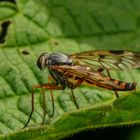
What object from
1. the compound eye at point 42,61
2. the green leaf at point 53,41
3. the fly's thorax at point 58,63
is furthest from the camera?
the fly's thorax at point 58,63

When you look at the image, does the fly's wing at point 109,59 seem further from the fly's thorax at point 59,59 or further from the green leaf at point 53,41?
the green leaf at point 53,41

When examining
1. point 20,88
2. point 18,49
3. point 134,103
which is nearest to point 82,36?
point 18,49

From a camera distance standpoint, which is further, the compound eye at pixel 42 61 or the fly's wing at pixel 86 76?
the compound eye at pixel 42 61

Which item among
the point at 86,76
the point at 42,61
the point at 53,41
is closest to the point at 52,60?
the point at 42,61

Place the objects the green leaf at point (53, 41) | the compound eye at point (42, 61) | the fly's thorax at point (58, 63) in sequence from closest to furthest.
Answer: the green leaf at point (53, 41)
the compound eye at point (42, 61)
the fly's thorax at point (58, 63)

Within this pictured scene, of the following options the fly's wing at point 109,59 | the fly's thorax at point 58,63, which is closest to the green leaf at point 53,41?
the fly's thorax at point 58,63

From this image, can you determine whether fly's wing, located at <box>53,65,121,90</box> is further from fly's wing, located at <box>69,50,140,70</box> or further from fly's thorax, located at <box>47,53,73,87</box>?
fly's wing, located at <box>69,50,140,70</box>
